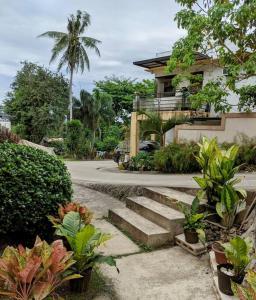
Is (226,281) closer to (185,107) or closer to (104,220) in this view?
(104,220)

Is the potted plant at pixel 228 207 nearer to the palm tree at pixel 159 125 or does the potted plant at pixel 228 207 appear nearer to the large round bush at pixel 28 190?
the large round bush at pixel 28 190

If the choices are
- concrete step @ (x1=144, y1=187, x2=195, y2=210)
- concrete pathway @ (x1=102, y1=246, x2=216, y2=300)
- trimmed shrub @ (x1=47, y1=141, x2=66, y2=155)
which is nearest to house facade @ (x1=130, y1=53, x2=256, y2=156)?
concrete step @ (x1=144, y1=187, x2=195, y2=210)

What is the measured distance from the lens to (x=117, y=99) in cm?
3425

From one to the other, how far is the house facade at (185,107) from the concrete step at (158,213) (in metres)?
5.19

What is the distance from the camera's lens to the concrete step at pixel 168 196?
17.1ft

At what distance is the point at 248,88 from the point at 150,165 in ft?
11.6

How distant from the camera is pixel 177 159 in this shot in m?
8.88

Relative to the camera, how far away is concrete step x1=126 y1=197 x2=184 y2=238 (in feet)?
15.3

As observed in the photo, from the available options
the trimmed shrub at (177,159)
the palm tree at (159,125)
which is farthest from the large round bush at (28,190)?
the palm tree at (159,125)

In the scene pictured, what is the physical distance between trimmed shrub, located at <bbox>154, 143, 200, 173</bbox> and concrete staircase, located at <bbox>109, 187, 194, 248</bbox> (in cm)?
288

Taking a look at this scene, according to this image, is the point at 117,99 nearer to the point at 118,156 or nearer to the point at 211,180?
the point at 118,156

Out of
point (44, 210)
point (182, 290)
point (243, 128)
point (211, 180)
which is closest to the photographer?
point (182, 290)

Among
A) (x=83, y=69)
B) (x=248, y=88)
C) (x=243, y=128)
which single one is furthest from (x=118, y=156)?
(x=83, y=69)

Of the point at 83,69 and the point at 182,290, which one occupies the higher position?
the point at 83,69
